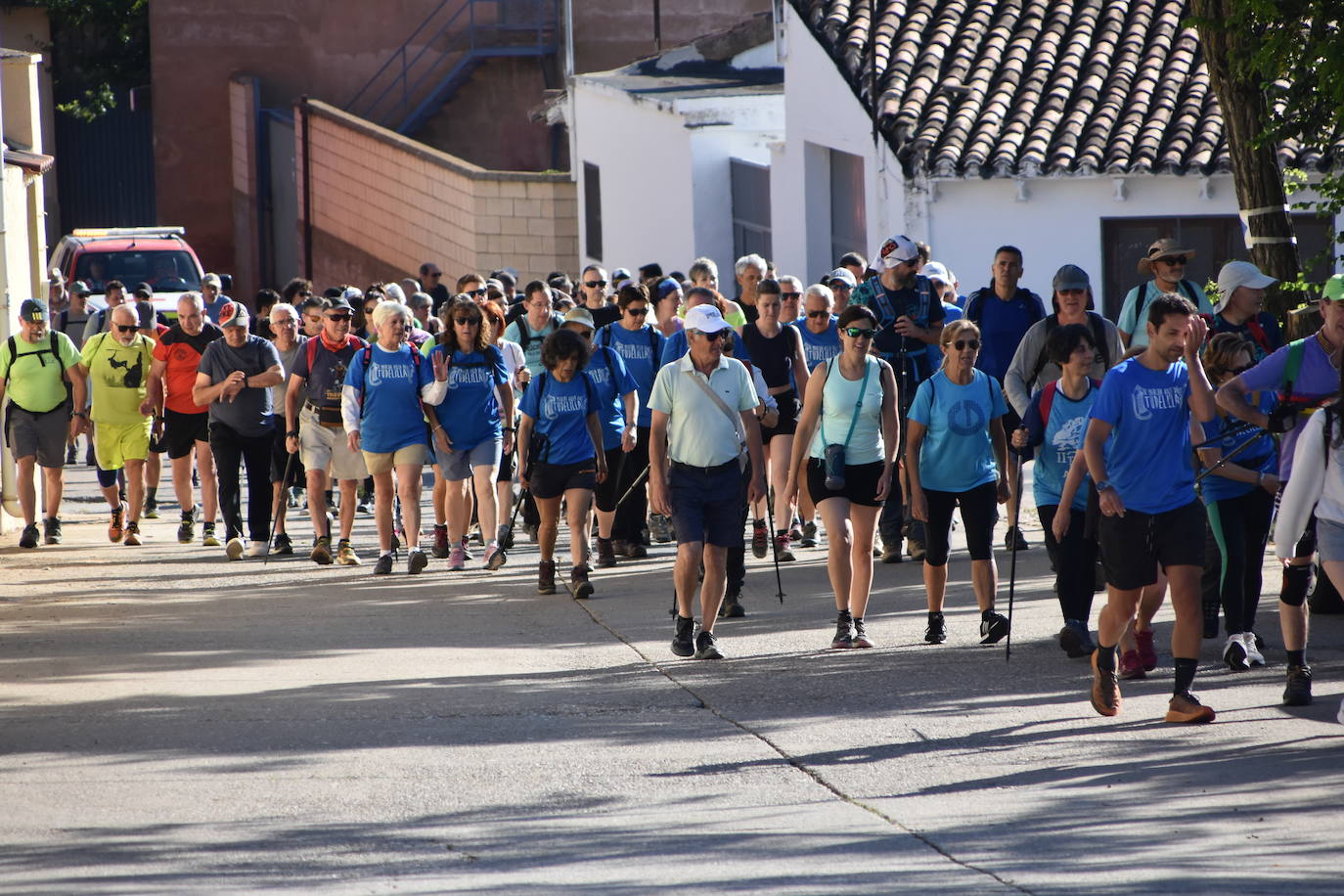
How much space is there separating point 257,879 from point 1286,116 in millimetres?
7199

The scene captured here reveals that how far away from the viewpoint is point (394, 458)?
13.0 meters

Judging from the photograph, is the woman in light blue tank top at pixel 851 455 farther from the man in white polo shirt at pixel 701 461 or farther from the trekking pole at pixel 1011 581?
the trekking pole at pixel 1011 581

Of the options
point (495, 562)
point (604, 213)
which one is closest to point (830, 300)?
point (495, 562)

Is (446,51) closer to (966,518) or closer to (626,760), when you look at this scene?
(966,518)

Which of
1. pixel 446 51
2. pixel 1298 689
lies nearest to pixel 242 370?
pixel 1298 689

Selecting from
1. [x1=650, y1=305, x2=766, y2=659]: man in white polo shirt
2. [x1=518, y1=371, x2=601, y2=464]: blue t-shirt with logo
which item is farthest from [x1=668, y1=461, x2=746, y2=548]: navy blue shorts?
[x1=518, y1=371, x2=601, y2=464]: blue t-shirt with logo

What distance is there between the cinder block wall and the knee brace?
22.6m

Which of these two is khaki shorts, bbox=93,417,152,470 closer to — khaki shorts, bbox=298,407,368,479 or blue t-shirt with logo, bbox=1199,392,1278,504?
khaki shorts, bbox=298,407,368,479

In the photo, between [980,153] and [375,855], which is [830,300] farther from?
[375,855]

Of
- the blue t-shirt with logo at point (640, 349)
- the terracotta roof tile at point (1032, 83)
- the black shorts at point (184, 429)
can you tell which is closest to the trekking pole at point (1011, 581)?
the blue t-shirt with logo at point (640, 349)

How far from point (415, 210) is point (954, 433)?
924 inches

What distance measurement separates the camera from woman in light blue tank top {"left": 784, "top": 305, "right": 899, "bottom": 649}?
981cm

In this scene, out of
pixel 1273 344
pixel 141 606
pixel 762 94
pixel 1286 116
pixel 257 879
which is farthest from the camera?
pixel 762 94

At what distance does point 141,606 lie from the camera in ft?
38.9
